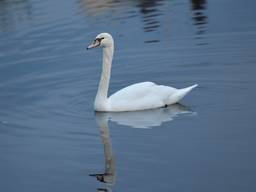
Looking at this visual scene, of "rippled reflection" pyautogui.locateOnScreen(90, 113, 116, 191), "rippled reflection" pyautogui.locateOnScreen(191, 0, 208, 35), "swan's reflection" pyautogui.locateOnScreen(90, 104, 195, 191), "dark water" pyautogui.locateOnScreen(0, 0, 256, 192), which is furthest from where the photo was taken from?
"rippled reflection" pyautogui.locateOnScreen(191, 0, 208, 35)

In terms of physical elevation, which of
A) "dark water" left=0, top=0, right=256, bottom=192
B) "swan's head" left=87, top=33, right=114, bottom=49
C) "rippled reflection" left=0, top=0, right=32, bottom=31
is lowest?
"rippled reflection" left=0, top=0, right=32, bottom=31

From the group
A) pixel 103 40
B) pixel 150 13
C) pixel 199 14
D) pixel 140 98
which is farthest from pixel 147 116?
pixel 150 13

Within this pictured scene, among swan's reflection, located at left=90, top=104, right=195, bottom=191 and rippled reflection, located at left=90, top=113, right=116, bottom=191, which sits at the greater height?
rippled reflection, located at left=90, top=113, right=116, bottom=191

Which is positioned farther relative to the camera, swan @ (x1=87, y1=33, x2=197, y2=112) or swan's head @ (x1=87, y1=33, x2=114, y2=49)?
swan's head @ (x1=87, y1=33, x2=114, y2=49)

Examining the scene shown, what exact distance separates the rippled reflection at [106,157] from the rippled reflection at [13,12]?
928 centimetres

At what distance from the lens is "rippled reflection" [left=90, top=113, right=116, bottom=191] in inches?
→ 364

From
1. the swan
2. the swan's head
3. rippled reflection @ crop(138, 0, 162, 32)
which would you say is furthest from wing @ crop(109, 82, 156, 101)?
rippled reflection @ crop(138, 0, 162, 32)

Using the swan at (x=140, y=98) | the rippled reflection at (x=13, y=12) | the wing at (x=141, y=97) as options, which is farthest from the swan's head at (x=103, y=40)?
the rippled reflection at (x=13, y=12)

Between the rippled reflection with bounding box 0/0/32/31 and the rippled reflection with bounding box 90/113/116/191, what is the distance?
30.4ft

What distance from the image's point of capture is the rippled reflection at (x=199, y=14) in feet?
59.1

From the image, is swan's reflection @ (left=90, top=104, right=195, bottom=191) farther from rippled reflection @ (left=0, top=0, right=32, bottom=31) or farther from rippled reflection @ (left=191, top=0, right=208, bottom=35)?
rippled reflection @ (left=0, top=0, right=32, bottom=31)

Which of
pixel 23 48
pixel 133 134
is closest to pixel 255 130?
pixel 133 134

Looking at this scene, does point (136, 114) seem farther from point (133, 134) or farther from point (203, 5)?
point (203, 5)

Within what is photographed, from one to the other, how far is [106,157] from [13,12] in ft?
45.2
